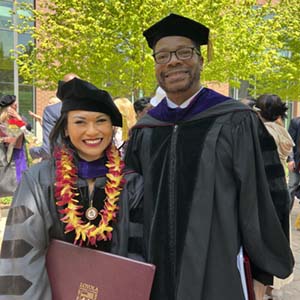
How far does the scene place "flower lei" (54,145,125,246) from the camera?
1780 mm

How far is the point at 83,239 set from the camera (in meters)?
1.77

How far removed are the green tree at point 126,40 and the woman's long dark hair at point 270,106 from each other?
149 inches

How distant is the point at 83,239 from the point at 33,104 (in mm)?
15026

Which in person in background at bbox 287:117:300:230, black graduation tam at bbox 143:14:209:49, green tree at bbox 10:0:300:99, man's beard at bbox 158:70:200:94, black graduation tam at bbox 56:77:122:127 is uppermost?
green tree at bbox 10:0:300:99

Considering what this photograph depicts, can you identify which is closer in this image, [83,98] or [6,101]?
[83,98]

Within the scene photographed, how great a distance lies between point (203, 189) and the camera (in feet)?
6.15

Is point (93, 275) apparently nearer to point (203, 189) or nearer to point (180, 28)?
point (203, 189)

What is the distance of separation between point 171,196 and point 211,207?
205mm

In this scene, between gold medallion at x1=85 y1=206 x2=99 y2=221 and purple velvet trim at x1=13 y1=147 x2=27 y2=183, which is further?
purple velvet trim at x1=13 y1=147 x2=27 y2=183

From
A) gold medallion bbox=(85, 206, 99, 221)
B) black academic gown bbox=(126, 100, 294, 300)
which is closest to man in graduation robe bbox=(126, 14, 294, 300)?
black academic gown bbox=(126, 100, 294, 300)

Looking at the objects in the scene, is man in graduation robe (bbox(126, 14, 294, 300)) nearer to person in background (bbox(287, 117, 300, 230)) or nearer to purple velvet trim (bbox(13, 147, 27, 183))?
purple velvet trim (bbox(13, 147, 27, 183))

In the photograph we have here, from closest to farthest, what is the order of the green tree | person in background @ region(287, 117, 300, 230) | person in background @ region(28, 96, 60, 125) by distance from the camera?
person in background @ region(28, 96, 60, 125), person in background @ region(287, 117, 300, 230), the green tree

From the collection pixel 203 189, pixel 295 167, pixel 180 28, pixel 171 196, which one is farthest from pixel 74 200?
pixel 295 167

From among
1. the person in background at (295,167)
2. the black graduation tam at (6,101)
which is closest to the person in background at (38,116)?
the black graduation tam at (6,101)
